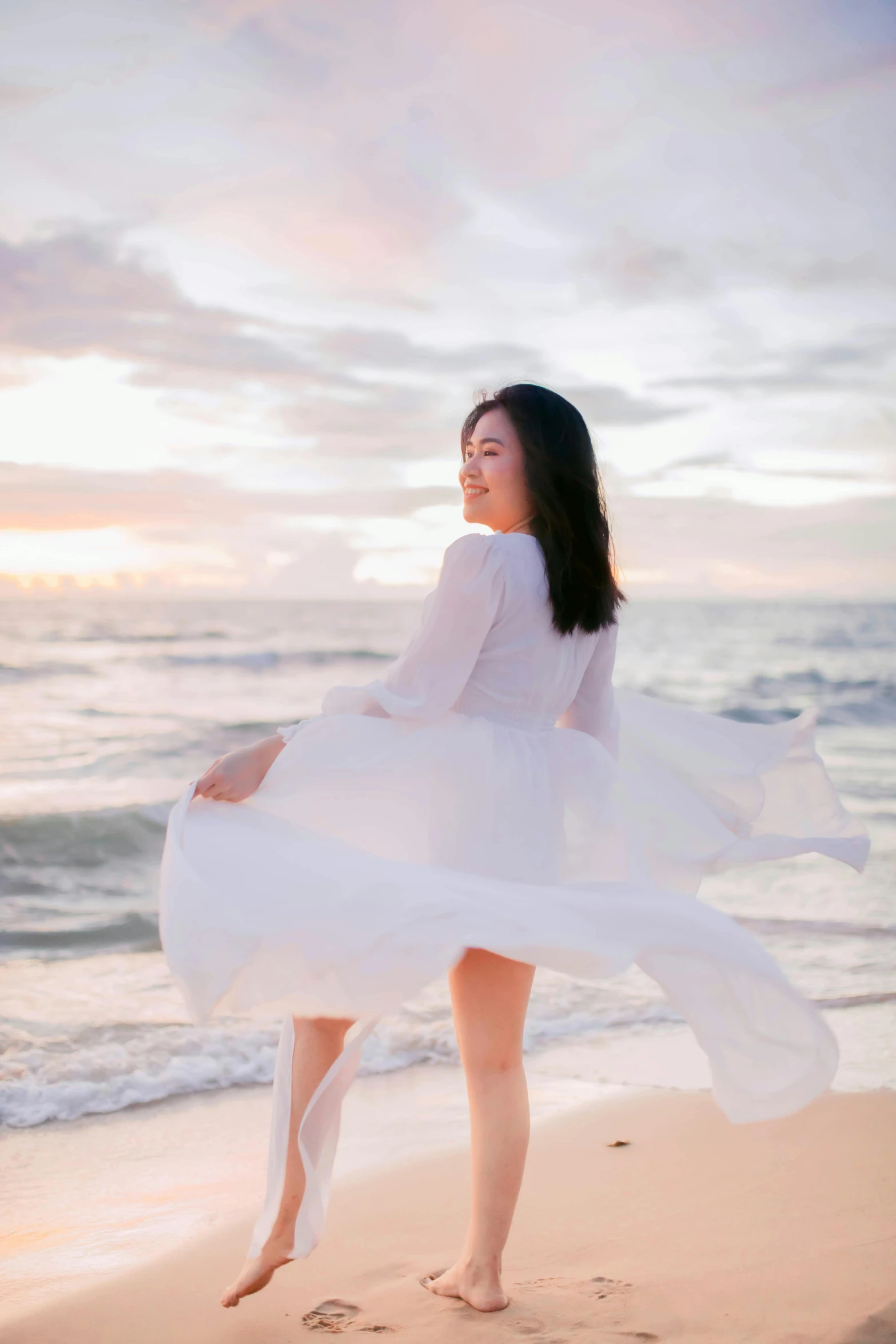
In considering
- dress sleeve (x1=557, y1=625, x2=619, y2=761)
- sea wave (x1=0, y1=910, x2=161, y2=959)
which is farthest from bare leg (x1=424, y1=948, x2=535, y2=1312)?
sea wave (x1=0, y1=910, x2=161, y2=959)

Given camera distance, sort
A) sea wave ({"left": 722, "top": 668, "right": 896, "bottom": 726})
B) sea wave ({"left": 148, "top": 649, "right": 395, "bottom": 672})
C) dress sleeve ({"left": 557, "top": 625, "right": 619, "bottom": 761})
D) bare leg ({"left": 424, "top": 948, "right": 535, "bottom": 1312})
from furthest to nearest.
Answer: sea wave ({"left": 148, "top": 649, "right": 395, "bottom": 672})
sea wave ({"left": 722, "top": 668, "right": 896, "bottom": 726})
dress sleeve ({"left": 557, "top": 625, "right": 619, "bottom": 761})
bare leg ({"left": 424, "top": 948, "right": 535, "bottom": 1312})

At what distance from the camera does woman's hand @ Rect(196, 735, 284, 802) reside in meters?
2.06

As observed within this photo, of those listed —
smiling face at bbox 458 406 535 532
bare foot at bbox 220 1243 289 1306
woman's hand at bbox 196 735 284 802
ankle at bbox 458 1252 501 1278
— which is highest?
smiling face at bbox 458 406 535 532

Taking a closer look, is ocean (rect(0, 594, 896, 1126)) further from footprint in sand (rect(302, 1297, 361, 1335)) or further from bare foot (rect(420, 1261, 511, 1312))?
bare foot (rect(420, 1261, 511, 1312))

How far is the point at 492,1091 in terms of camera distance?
2166 mm

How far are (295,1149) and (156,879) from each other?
19.8 feet

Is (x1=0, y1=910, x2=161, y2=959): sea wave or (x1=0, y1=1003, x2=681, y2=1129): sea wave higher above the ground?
(x1=0, y1=1003, x2=681, y2=1129): sea wave

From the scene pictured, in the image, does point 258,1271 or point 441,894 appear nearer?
point 441,894

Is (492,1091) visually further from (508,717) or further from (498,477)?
(498,477)

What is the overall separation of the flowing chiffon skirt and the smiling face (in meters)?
0.45

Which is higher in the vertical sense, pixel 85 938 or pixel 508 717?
pixel 508 717

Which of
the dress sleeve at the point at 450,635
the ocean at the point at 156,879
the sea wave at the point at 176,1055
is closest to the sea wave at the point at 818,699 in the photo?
the ocean at the point at 156,879

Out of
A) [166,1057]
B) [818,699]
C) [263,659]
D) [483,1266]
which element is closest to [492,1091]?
[483,1266]

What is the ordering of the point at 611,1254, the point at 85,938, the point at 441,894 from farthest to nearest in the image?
the point at 85,938 < the point at 611,1254 < the point at 441,894
